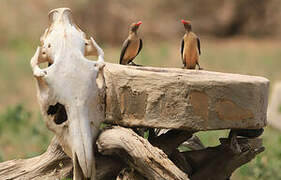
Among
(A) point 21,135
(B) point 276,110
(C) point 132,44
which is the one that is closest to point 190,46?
(C) point 132,44

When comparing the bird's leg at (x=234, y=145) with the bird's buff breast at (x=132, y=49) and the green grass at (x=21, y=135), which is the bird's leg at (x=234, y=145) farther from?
the green grass at (x=21, y=135)

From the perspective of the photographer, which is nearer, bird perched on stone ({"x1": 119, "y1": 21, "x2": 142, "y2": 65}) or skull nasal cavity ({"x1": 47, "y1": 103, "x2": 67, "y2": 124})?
skull nasal cavity ({"x1": 47, "y1": 103, "x2": 67, "y2": 124})

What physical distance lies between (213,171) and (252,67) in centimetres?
637

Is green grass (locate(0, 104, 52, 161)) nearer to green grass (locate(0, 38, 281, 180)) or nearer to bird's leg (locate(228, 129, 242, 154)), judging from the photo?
green grass (locate(0, 38, 281, 180))

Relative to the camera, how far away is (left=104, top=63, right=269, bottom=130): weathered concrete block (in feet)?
11.3

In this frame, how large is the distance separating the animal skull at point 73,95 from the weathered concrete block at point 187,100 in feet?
0.69

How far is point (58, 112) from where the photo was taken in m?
3.68

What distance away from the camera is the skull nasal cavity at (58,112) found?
143 inches

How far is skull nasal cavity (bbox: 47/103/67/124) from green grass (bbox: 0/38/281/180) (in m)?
1.92

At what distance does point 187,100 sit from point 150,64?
6200mm

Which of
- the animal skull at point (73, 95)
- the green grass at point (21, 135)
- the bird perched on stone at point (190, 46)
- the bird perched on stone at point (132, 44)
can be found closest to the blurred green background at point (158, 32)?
the green grass at point (21, 135)

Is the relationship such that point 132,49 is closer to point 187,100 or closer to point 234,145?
point 187,100

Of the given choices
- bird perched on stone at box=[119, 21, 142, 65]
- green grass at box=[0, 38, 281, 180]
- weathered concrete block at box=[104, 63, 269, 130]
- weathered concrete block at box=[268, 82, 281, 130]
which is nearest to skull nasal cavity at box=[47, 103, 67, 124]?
weathered concrete block at box=[104, 63, 269, 130]

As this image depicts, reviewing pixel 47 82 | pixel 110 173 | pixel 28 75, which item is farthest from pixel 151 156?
pixel 28 75
